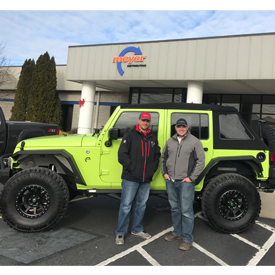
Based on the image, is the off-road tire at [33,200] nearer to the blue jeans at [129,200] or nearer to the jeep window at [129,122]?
the blue jeans at [129,200]

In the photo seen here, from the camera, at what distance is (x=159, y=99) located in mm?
18016

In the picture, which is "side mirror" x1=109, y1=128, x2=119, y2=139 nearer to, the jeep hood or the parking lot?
the jeep hood

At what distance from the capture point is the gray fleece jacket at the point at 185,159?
3.88 meters

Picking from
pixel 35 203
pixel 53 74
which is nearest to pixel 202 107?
pixel 35 203

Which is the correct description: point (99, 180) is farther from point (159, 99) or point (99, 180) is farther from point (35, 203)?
point (159, 99)

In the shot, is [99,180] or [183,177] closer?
[183,177]

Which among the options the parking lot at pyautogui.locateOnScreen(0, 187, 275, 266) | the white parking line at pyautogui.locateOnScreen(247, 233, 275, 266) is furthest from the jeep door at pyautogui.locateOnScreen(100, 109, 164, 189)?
the white parking line at pyautogui.locateOnScreen(247, 233, 275, 266)

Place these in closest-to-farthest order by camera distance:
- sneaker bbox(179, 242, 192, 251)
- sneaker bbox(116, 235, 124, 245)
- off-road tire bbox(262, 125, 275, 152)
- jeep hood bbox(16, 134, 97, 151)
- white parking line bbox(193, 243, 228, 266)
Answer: white parking line bbox(193, 243, 228, 266) → sneaker bbox(179, 242, 192, 251) → sneaker bbox(116, 235, 124, 245) → jeep hood bbox(16, 134, 97, 151) → off-road tire bbox(262, 125, 275, 152)

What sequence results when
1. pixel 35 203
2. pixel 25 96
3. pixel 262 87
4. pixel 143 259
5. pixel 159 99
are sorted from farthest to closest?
pixel 25 96 < pixel 159 99 < pixel 262 87 < pixel 35 203 < pixel 143 259

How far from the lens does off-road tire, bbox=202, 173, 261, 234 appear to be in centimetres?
429

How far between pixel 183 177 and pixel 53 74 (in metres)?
19.6

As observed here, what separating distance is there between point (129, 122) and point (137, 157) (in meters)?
0.77

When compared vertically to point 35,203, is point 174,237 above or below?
below

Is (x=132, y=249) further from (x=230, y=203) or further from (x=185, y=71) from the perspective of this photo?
(x=185, y=71)
